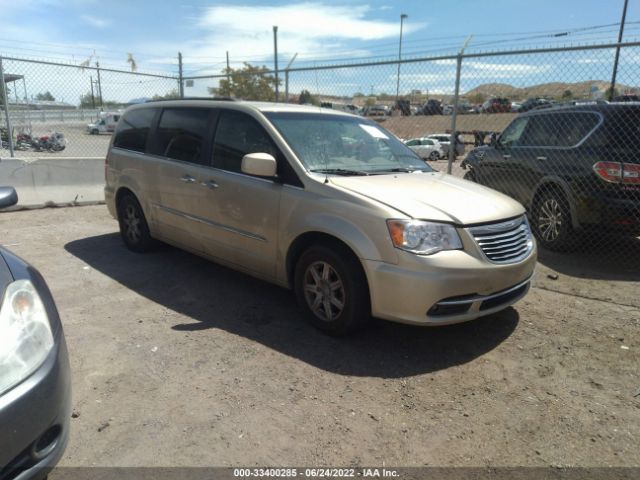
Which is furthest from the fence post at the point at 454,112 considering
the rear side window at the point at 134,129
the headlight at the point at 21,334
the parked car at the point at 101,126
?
the parked car at the point at 101,126

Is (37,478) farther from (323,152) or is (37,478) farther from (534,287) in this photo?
(534,287)

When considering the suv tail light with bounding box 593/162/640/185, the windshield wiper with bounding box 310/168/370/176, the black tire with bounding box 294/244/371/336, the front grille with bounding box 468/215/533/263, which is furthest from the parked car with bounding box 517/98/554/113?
the black tire with bounding box 294/244/371/336

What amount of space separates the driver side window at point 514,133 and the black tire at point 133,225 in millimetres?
5093

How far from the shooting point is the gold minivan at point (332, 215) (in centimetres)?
335

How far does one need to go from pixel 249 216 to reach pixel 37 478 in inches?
105

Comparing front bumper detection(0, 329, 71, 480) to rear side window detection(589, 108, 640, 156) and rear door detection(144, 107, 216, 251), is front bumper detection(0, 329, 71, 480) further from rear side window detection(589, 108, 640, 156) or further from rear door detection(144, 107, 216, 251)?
rear side window detection(589, 108, 640, 156)

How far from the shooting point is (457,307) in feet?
11.2

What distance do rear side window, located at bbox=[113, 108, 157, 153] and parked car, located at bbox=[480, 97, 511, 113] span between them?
4.98m

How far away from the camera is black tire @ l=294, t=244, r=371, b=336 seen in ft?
11.5

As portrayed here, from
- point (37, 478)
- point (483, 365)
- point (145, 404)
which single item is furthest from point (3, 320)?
point (483, 365)

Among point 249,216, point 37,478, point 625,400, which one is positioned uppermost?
point 249,216

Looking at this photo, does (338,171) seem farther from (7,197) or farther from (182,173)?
(7,197)

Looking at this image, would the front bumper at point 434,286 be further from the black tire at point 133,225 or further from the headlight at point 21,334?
the black tire at point 133,225

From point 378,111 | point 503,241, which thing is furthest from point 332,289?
point 378,111
